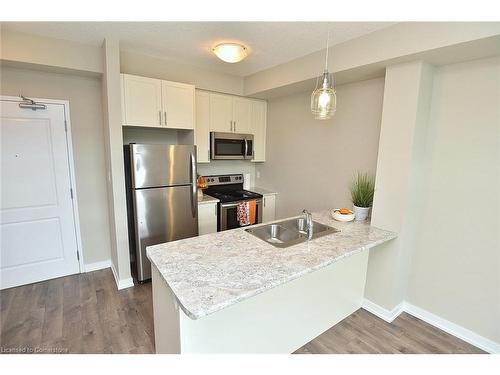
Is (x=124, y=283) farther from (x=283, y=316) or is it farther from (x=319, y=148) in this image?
(x=319, y=148)

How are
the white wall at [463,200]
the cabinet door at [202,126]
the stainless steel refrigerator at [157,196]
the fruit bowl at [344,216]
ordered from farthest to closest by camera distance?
the cabinet door at [202,126], the stainless steel refrigerator at [157,196], the fruit bowl at [344,216], the white wall at [463,200]

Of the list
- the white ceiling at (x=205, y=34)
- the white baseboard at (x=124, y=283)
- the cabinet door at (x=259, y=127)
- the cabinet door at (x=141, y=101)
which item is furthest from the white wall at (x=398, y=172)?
the white baseboard at (x=124, y=283)

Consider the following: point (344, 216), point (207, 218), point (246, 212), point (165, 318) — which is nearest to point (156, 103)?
point (207, 218)

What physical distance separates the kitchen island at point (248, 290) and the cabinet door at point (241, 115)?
2.04 meters

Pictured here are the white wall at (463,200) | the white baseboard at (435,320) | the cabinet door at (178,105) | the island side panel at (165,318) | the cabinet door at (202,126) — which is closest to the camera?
the island side panel at (165,318)

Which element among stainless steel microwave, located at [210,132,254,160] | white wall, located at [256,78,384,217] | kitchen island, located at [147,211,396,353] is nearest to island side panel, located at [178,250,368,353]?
kitchen island, located at [147,211,396,353]

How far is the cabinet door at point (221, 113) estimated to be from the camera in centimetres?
340

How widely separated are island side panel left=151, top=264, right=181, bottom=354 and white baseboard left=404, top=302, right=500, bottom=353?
2239 mm

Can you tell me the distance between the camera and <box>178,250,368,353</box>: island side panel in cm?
143

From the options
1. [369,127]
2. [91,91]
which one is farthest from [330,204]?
[91,91]

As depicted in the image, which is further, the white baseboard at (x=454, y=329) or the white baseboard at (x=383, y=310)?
the white baseboard at (x=383, y=310)

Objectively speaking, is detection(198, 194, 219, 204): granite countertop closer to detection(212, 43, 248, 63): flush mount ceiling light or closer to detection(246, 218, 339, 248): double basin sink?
detection(246, 218, 339, 248): double basin sink

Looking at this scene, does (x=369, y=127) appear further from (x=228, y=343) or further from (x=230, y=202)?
(x=228, y=343)

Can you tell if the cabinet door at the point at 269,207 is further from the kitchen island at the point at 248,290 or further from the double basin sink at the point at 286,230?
the kitchen island at the point at 248,290
